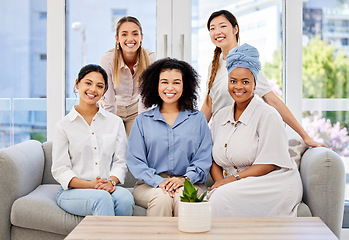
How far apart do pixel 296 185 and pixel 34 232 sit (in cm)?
144

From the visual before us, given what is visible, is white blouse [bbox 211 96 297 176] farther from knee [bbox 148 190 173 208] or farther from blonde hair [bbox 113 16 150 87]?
blonde hair [bbox 113 16 150 87]

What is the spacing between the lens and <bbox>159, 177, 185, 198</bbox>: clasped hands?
2359 millimetres

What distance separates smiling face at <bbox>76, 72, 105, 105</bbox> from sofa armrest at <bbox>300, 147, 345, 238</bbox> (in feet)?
4.20

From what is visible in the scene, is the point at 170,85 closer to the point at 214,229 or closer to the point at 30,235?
the point at 214,229

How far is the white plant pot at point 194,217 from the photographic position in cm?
171

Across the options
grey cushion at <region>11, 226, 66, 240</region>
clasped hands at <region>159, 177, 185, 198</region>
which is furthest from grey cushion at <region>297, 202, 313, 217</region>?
grey cushion at <region>11, 226, 66, 240</region>

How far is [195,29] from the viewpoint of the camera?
3393 mm

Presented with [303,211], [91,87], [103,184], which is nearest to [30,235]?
[103,184]

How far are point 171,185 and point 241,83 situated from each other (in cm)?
68

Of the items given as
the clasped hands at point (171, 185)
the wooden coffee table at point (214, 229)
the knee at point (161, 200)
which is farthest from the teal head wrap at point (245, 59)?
the wooden coffee table at point (214, 229)

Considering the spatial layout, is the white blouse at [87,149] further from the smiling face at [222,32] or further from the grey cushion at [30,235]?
the smiling face at [222,32]

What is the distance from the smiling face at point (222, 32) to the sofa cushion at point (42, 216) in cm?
143

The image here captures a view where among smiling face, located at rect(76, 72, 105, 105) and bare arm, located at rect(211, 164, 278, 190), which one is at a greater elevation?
smiling face, located at rect(76, 72, 105, 105)

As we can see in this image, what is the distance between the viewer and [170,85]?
2.55 meters
